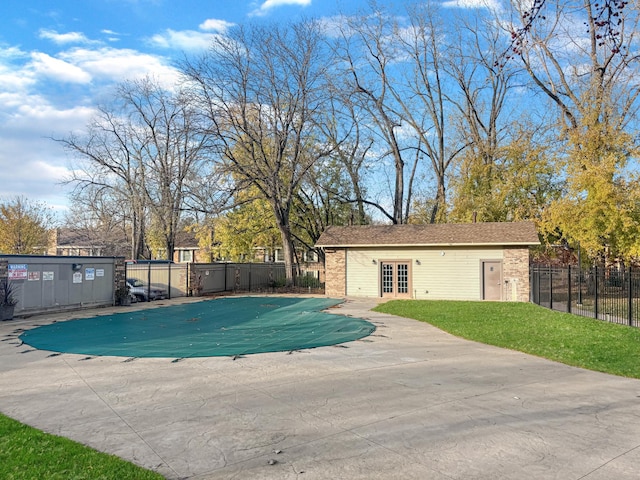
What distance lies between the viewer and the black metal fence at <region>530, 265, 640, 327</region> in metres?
13.9

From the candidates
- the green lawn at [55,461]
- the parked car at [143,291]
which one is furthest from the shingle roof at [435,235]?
the green lawn at [55,461]

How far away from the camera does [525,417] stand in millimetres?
5301

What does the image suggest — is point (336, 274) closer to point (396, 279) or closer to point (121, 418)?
point (396, 279)

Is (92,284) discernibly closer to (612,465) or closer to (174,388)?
(174,388)

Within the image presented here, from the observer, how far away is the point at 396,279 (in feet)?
76.0

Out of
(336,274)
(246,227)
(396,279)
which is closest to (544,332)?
(396,279)

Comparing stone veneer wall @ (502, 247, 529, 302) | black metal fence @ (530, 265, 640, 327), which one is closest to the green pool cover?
black metal fence @ (530, 265, 640, 327)

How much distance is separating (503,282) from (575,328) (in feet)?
31.1

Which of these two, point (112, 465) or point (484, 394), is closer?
point (112, 465)

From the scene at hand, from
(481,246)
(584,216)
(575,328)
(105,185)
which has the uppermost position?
(105,185)

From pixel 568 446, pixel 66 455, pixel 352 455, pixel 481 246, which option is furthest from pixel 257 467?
pixel 481 246

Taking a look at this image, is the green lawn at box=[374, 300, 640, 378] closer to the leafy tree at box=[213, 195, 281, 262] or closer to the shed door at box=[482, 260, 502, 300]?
the shed door at box=[482, 260, 502, 300]

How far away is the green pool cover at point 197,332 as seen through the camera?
9617 millimetres

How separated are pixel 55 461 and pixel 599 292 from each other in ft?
61.4
